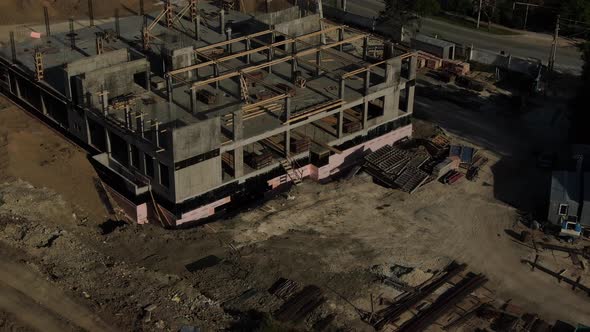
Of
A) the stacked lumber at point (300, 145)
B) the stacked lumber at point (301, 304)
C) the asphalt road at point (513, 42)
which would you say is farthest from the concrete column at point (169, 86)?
the asphalt road at point (513, 42)

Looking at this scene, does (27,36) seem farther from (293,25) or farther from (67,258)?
(67,258)

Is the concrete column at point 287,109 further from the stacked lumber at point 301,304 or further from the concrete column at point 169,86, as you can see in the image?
the stacked lumber at point 301,304

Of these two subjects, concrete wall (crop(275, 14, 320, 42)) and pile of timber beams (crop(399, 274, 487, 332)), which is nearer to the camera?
pile of timber beams (crop(399, 274, 487, 332))

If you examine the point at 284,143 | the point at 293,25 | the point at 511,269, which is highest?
the point at 293,25

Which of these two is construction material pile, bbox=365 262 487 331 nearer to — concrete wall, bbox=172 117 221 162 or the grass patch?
concrete wall, bbox=172 117 221 162

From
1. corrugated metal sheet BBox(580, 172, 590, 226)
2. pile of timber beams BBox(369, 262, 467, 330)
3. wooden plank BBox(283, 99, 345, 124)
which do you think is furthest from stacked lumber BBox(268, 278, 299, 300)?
corrugated metal sheet BBox(580, 172, 590, 226)

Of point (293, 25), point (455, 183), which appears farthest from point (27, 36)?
point (455, 183)

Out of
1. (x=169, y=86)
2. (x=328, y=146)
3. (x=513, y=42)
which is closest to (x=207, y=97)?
(x=169, y=86)
